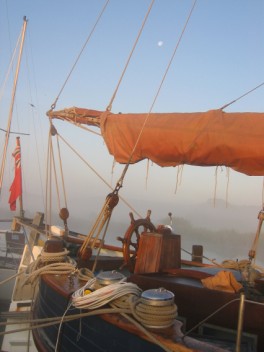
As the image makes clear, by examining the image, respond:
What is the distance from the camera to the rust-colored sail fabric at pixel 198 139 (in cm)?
479

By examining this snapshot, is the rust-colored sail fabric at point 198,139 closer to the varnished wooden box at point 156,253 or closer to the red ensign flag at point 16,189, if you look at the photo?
the varnished wooden box at point 156,253

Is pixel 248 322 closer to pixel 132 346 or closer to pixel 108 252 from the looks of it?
pixel 132 346

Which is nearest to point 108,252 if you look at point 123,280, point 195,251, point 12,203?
point 195,251

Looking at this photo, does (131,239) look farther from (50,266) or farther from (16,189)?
(16,189)

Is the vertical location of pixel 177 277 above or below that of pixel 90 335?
above

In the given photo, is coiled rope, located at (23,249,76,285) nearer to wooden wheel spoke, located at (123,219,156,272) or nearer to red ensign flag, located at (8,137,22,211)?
wooden wheel spoke, located at (123,219,156,272)

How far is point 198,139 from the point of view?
5.06m

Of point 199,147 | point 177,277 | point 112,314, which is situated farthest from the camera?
point 199,147

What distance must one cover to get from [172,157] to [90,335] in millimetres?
3169

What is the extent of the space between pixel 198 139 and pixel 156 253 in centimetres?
188

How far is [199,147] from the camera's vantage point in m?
5.11

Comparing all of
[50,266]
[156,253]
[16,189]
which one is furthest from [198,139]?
[16,189]

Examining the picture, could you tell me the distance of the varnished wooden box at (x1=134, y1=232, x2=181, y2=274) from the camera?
468cm

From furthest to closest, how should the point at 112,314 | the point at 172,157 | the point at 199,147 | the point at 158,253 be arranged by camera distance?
the point at 172,157, the point at 199,147, the point at 158,253, the point at 112,314
